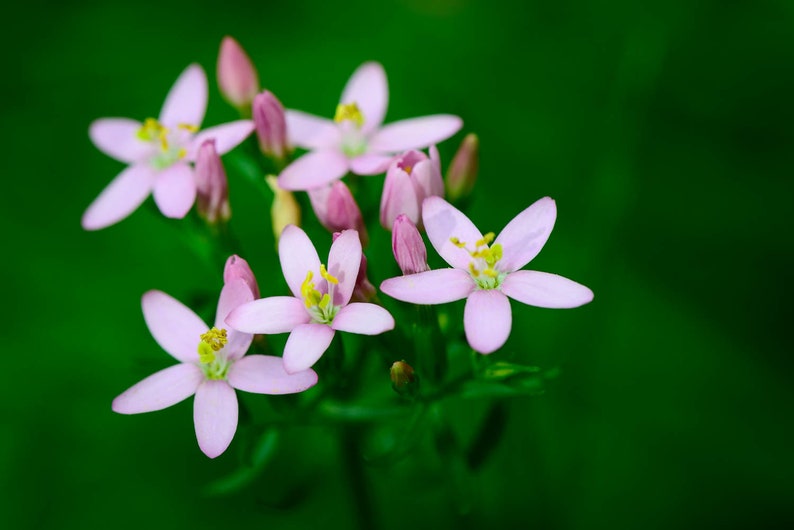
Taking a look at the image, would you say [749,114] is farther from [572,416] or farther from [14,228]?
[14,228]

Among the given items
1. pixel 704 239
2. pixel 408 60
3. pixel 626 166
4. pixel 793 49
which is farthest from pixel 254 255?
pixel 793 49

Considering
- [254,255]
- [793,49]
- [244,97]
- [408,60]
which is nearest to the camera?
[244,97]

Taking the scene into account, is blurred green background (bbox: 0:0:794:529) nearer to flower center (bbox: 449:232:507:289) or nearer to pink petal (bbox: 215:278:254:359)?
pink petal (bbox: 215:278:254:359)

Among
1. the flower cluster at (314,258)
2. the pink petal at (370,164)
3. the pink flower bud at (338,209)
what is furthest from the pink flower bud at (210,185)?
the pink petal at (370,164)

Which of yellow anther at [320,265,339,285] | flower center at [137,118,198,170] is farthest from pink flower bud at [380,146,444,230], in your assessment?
flower center at [137,118,198,170]

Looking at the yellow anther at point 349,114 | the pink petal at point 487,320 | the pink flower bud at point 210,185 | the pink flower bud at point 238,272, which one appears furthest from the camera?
the yellow anther at point 349,114

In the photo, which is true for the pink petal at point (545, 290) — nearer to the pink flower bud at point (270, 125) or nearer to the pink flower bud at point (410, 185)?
the pink flower bud at point (410, 185)
